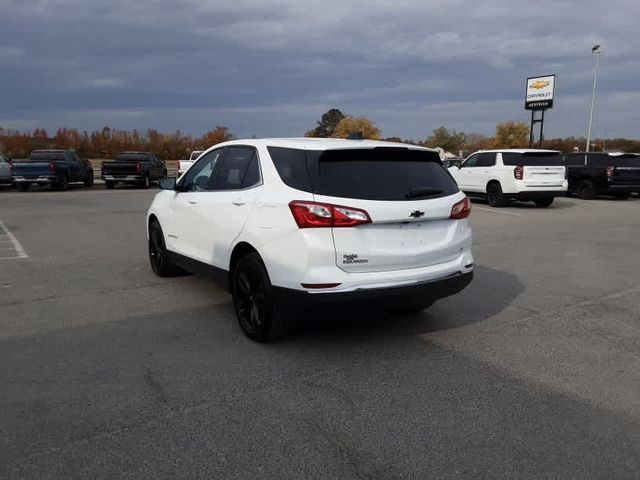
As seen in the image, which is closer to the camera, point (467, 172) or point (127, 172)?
point (467, 172)

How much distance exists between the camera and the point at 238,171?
17.4ft

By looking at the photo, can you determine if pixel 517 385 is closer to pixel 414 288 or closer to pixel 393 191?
pixel 414 288

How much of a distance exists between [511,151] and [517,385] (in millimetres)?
15292

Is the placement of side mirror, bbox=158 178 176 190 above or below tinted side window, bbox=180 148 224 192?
below

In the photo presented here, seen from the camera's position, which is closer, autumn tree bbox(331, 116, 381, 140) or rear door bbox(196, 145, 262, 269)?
rear door bbox(196, 145, 262, 269)

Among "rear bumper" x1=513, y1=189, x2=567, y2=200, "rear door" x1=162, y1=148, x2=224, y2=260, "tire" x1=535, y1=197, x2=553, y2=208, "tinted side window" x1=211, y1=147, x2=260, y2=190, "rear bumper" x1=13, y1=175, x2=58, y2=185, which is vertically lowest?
"tire" x1=535, y1=197, x2=553, y2=208

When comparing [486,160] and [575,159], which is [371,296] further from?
[575,159]

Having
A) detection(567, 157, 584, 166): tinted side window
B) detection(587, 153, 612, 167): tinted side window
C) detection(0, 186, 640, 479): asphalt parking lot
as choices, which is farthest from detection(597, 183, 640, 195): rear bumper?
detection(0, 186, 640, 479): asphalt parking lot

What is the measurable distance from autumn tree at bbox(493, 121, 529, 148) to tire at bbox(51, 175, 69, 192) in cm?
8471

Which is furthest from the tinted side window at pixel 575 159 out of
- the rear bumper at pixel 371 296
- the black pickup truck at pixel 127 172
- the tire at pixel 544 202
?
the rear bumper at pixel 371 296

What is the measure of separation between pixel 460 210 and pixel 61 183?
23.0m

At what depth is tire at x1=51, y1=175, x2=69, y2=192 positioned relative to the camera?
24155 mm

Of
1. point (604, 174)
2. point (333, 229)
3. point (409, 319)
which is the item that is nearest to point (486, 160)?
point (604, 174)

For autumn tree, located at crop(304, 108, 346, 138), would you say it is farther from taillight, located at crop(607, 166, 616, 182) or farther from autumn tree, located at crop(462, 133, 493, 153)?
taillight, located at crop(607, 166, 616, 182)
